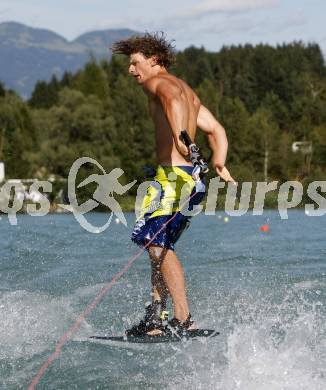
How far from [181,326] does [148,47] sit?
1796 millimetres

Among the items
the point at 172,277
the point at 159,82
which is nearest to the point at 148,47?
the point at 159,82

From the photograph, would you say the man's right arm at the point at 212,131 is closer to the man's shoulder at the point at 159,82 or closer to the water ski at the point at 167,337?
the man's shoulder at the point at 159,82

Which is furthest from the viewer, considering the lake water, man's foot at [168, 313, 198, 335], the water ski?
man's foot at [168, 313, 198, 335]

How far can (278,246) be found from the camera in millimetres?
11312

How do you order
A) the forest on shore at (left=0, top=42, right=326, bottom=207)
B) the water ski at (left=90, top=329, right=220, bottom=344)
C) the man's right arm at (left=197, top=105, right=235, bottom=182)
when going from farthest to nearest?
1. the forest on shore at (left=0, top=42, right=326, bottom=207)
2. the man's right arm at (left=197, top=105, right=235, bottom=182)
3. the water ski at (left=90, top=329, right=220, bottom=344)

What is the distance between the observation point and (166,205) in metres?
5.57

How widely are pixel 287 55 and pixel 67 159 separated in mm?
66483

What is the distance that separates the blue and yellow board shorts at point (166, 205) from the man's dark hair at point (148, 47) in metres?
0.74

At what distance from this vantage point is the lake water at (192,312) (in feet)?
15.4

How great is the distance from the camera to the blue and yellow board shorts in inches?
219

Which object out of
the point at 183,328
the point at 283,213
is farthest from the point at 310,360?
the point at 283,213

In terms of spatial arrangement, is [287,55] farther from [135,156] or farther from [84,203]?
[84,203]

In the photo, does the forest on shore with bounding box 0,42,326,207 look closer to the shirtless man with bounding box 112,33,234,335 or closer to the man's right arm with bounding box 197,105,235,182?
the man's right arm with bounding box 197,105,235,182

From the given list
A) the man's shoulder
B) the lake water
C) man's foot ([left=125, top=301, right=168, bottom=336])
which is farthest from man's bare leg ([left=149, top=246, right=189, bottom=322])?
the man's shoulder
